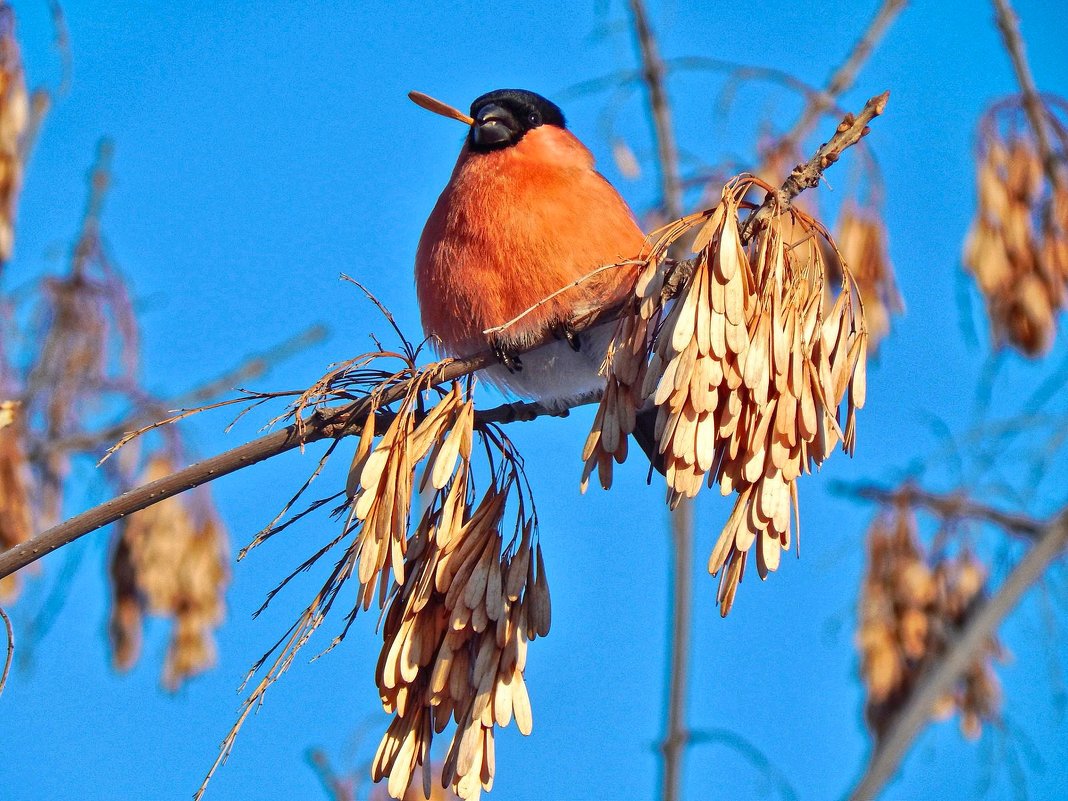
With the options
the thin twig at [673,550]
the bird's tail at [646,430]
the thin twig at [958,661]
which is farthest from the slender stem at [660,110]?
the thin twig at [958,661]

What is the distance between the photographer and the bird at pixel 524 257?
7.61ft

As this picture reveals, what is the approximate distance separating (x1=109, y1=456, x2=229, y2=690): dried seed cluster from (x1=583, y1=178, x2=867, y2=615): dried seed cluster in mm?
2072

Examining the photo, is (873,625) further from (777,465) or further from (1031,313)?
(777,465)

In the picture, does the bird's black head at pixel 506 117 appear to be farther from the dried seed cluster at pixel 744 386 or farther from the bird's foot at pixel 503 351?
the dried seed cluster at pixel 744 386

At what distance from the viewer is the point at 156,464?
10.6 ft

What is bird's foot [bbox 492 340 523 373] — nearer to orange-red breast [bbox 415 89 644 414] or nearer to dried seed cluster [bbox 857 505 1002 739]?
orange-red breast [bbox 415 89 644 414]

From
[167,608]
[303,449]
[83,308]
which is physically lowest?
[303,449]

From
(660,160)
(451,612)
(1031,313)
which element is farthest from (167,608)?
(1031,313)

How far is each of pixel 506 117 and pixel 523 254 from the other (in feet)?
1.87

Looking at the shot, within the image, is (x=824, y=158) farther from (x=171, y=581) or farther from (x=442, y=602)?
(x=171, y=581)

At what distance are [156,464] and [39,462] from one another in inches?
15.9

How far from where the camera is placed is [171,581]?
125 inches

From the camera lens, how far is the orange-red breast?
2.32m

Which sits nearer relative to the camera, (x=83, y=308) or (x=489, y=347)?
(x=489, y=347)
